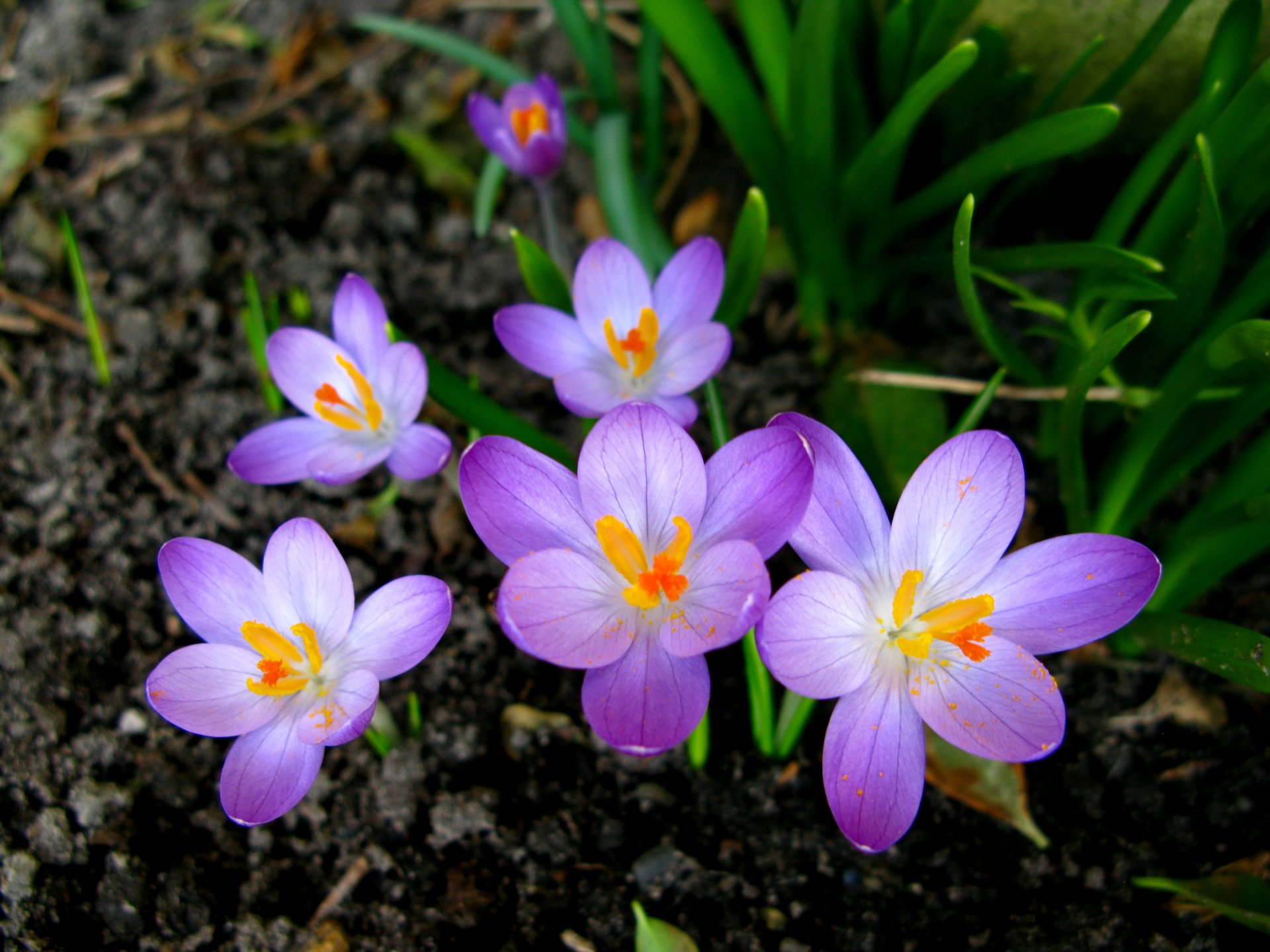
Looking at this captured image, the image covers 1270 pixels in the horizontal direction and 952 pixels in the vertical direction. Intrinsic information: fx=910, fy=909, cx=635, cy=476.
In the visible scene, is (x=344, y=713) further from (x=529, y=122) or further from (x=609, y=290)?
(x=529, y=122)

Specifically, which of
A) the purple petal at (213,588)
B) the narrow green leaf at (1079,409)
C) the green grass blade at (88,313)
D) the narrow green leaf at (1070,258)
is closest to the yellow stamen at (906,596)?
the narrow green leaf at (1079,409)

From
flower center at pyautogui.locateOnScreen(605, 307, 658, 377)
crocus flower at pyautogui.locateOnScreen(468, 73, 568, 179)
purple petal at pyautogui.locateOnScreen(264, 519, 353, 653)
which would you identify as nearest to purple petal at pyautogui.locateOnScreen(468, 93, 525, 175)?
crocus flower at pyautogui.locateOnScreen(468, 73, 568, 179)

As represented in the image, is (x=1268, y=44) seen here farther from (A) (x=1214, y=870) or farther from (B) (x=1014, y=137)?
(A) (x=1214, y=870)

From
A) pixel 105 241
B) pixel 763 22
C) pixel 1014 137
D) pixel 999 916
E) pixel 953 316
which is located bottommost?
pixel 999 916

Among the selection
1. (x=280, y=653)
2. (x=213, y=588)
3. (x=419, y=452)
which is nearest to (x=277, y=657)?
(x=280, y=653)

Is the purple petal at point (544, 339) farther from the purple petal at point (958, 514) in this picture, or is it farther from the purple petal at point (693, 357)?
the purple petal at point (958, 514)

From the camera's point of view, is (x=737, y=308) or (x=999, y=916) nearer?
(x=999, y=916)

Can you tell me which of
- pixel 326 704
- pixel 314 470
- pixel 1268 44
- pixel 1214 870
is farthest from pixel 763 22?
pixel 1214 870
